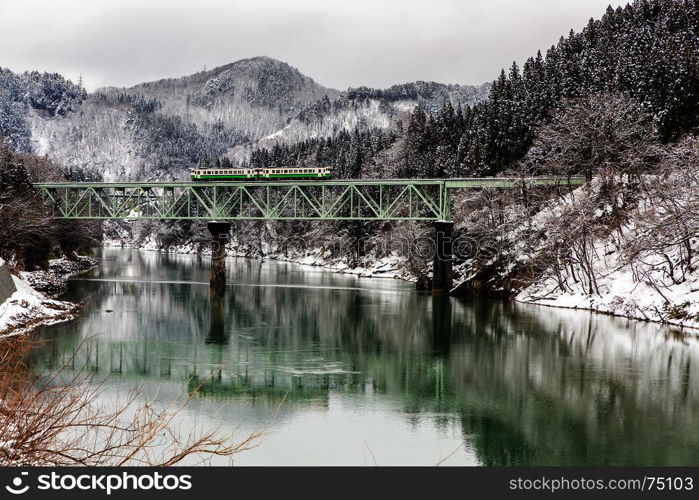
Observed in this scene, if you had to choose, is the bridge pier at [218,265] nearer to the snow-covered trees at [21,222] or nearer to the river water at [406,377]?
the river water at [406,377]

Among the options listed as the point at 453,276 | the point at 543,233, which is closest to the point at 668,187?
the point at 543,233

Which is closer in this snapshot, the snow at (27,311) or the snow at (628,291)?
the snow at (27,311)

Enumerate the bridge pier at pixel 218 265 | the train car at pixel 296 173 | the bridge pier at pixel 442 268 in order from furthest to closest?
the train car at pixel 296 173 → the bridge pier at pixel 218 265 → the bridge pier at pixel 442 268

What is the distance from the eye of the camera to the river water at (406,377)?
18.6m

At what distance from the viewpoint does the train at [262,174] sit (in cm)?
7419

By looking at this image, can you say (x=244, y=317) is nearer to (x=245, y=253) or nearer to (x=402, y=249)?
(x=402, y=249)

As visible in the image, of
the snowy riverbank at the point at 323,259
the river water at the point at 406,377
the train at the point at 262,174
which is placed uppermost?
the train at the point at 262,174

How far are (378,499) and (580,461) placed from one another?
749cm

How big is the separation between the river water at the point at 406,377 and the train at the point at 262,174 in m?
23.5

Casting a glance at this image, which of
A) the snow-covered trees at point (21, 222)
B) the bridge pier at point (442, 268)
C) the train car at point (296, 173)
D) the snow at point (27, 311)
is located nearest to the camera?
the snow at point (27, 311)

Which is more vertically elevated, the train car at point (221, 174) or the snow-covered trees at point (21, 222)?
the train car at point (221, 174)

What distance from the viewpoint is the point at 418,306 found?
180ft

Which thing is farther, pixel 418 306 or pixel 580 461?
pixel 418 306

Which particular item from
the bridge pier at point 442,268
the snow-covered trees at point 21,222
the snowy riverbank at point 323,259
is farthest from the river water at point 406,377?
the snowy riverbank at point 323,259
